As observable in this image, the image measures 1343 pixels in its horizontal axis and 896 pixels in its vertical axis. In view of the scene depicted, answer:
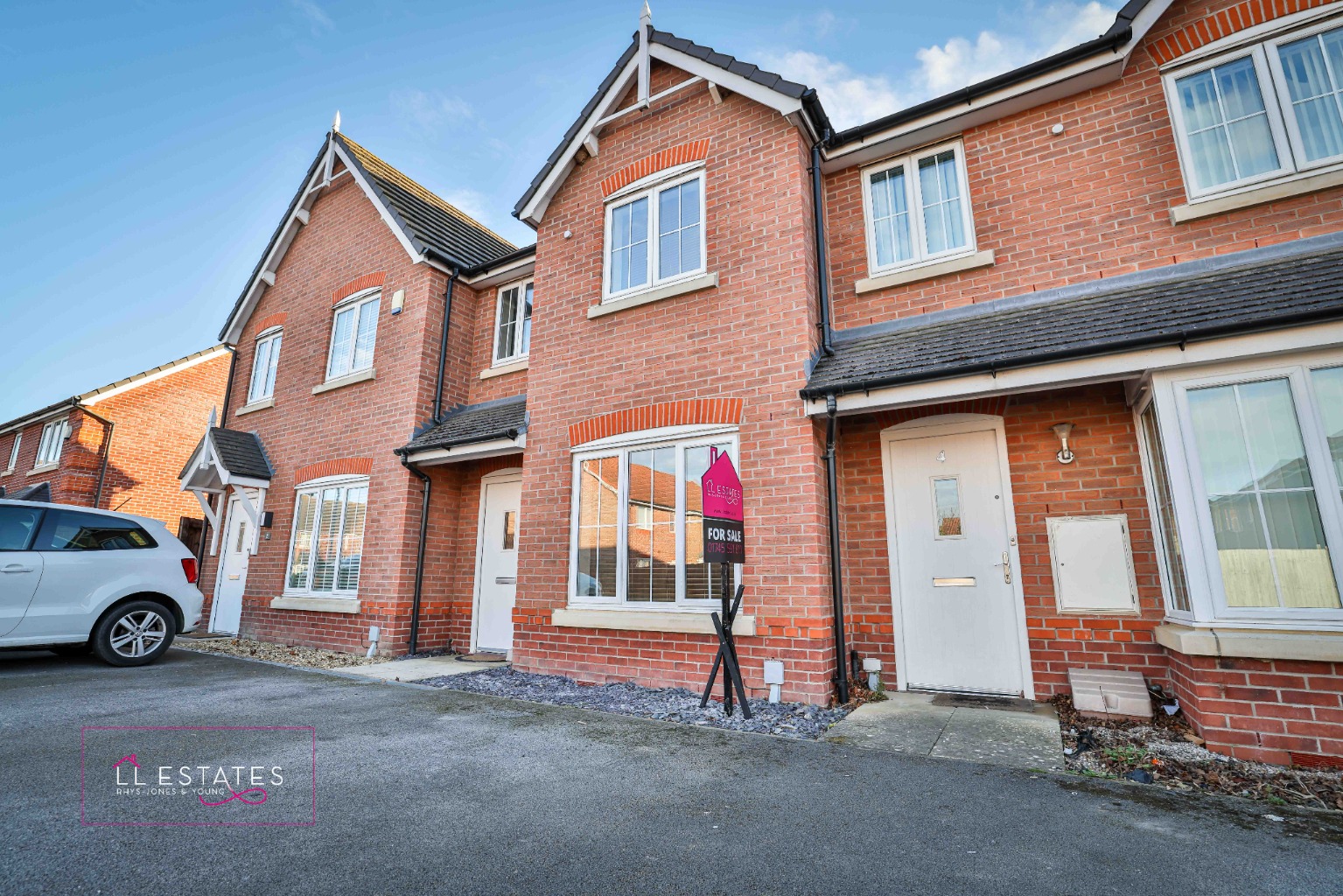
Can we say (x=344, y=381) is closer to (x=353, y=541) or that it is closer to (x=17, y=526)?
(x=353, y=541)

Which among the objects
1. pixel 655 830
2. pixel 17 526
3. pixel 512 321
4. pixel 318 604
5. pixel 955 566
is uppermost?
pixel 512 321

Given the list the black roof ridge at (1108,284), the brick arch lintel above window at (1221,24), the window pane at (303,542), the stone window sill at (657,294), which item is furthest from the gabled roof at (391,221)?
the brick arch lintel above window at (1221,24)

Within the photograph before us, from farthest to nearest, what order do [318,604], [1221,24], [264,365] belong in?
[264,365] → [318,604] → [1221,24]

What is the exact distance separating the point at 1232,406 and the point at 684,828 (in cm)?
467

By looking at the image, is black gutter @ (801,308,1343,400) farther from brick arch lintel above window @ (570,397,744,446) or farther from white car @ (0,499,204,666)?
white car @ (0,499,204,666)

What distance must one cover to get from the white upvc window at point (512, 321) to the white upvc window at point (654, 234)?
91.2 inches

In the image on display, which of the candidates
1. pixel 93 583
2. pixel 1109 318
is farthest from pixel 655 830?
pixel 93 583

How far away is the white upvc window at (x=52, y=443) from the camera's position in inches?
628

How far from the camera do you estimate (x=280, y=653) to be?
8594 mm

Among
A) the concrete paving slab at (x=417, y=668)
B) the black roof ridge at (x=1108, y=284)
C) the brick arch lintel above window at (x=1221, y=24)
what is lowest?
the concrete paving slab at (x=417, y=668)

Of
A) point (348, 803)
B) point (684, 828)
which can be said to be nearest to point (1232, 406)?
point (684, 828)

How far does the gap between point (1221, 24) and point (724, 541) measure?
245 inches

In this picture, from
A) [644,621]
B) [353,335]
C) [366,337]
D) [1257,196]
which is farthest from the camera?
[353,335]

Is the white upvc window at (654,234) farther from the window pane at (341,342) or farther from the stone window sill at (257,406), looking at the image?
the stone window sill at (257,406)
